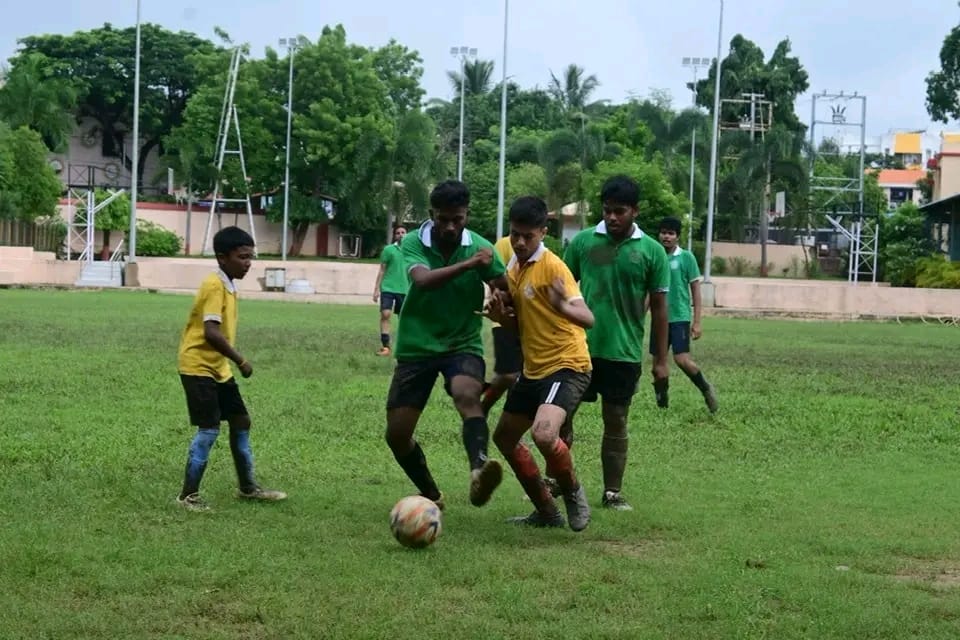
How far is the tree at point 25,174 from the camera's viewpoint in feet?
184

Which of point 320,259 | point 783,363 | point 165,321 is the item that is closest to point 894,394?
point 783,363

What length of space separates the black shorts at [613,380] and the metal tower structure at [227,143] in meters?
57.9

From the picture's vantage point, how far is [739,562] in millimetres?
6375

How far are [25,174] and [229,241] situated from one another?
52598 mm

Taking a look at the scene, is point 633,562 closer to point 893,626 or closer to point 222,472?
point 893,626

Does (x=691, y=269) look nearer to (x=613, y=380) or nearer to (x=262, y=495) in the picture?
(x=613, y=380)

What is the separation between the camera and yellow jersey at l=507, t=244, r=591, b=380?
7043 millimetres

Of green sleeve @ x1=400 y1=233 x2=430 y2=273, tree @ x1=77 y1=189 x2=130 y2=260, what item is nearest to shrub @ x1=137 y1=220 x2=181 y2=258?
tree @ x1=77 y1=189 x2=130 y2=260

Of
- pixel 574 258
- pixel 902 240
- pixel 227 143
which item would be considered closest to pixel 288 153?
pixel 227 143

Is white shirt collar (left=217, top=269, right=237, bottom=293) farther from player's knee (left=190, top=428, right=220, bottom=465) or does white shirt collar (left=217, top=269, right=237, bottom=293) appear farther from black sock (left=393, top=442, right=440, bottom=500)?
black sock (left=393, top=442, right=440, bottom=500)

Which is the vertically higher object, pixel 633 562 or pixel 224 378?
pixel 224 378

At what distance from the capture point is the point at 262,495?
7824 millimetres

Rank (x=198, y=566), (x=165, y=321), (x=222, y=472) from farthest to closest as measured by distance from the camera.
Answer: (x=165, y=321), (x=222, y=472), (x=198, y=566)

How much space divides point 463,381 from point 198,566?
5.73 feet
